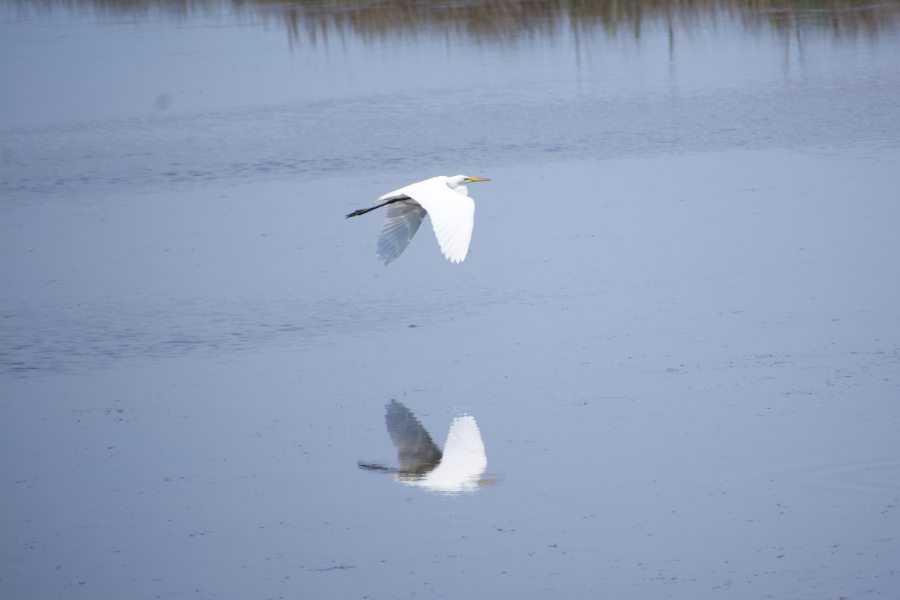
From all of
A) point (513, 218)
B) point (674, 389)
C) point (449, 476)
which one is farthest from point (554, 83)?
point (449, 476)

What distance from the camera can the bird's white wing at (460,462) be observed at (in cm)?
464

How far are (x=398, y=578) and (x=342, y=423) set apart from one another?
1444 millimetres

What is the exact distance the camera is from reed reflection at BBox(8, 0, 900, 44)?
17344 millimetres

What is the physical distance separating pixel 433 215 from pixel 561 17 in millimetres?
13927

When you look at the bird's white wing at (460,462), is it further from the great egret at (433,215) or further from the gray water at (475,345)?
Answer: the great egret at (433,215)

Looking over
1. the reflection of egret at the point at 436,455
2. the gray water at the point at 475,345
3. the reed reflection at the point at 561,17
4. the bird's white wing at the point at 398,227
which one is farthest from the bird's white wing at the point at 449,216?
the reed reflection at the point at 561,17

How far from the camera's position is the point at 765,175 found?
31.1 ft

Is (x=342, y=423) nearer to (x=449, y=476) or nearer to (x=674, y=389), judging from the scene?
(x=449, y=476)

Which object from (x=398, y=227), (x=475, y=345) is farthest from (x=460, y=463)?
(x=398, y=227)

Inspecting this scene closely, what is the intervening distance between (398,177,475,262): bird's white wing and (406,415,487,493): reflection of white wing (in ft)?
2.69

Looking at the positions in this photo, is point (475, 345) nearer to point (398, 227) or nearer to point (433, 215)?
point (433, 215)

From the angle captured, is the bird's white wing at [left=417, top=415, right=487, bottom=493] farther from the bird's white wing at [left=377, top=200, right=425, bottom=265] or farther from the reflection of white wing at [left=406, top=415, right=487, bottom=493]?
the bird's white wing at [left=377, top=200, right=425, bottom=265]

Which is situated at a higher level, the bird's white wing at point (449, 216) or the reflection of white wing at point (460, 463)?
the bird's white wing at point (449, 216)

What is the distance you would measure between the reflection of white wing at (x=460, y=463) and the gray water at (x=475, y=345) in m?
0.04
